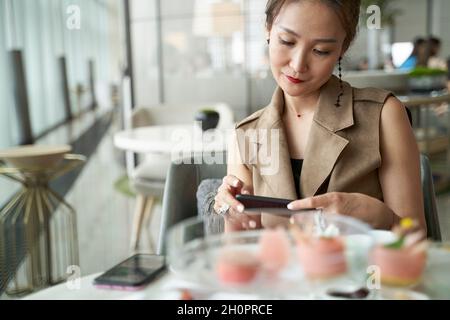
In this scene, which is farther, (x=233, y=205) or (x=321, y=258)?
(x=233, y=205)

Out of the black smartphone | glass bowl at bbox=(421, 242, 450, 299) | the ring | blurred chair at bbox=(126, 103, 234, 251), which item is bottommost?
blurred chair at bbox=(126, 103, 234, 251)

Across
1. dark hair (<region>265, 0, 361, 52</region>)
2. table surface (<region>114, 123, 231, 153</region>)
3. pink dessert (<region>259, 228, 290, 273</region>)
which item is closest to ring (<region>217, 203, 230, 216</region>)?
pink dessert (<region>259, 228, 290, 273</region>)

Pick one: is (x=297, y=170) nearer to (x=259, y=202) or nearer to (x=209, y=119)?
(x=259, y=202)

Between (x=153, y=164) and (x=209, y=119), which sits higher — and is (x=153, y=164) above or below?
below

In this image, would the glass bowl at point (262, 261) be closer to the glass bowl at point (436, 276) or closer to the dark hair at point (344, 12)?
the glass bowl at point (436, 276)

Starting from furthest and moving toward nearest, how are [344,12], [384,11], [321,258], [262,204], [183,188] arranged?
[384,11] → [183,188] → [344,12] → [262,204] → [321,258]

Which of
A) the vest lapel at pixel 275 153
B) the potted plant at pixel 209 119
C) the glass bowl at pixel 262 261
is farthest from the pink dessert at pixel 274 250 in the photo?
the potted plant at pixel 209 119

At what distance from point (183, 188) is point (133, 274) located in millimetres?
204

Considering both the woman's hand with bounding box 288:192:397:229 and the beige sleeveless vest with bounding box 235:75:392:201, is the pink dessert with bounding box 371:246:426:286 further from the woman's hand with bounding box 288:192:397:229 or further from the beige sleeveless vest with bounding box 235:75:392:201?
the beige sleeveless vest with bounding box 235:75:392:201

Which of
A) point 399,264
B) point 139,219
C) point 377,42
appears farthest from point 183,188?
point 139,219

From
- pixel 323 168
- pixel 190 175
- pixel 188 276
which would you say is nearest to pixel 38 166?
pixel 190 175

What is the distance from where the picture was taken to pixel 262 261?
16.2 inches

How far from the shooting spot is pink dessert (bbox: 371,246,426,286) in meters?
0.43
